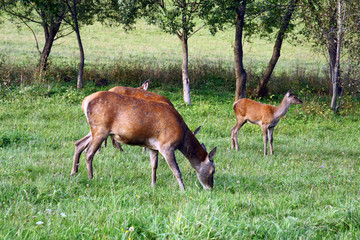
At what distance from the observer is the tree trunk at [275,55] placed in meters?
17.4

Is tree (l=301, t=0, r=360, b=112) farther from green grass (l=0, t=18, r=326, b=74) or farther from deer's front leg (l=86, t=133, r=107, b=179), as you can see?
green grass (l=0, t=18, r=326, b=74)

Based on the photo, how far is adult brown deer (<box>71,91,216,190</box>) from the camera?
6324 millimetres

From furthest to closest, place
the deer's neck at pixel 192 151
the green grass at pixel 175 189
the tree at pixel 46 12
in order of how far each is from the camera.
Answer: the tree at pixel 46 12
the deer's neck at pixel 192 151
the green grass at pixel 175 189

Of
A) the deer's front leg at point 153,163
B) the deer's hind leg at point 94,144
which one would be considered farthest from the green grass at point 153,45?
the deer's hind leg at point 94,144

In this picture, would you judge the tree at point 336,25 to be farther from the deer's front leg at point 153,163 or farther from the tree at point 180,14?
the deer's front leg at point 153,163

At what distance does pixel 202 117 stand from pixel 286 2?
7.50 meters

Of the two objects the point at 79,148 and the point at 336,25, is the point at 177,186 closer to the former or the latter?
the point at 79,148

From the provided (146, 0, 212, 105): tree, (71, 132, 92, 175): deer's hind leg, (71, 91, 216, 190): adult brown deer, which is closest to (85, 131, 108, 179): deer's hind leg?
(71, 91, 216, 190): adult brown deer

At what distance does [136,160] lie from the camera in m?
7.97

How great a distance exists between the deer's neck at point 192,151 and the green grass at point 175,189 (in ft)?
1.28

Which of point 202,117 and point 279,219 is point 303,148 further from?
point 279,219

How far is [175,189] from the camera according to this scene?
6055 millimetres

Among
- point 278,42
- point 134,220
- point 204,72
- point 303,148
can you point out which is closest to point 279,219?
point 134,220

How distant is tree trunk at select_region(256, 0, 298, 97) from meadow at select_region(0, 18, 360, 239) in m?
4.26
